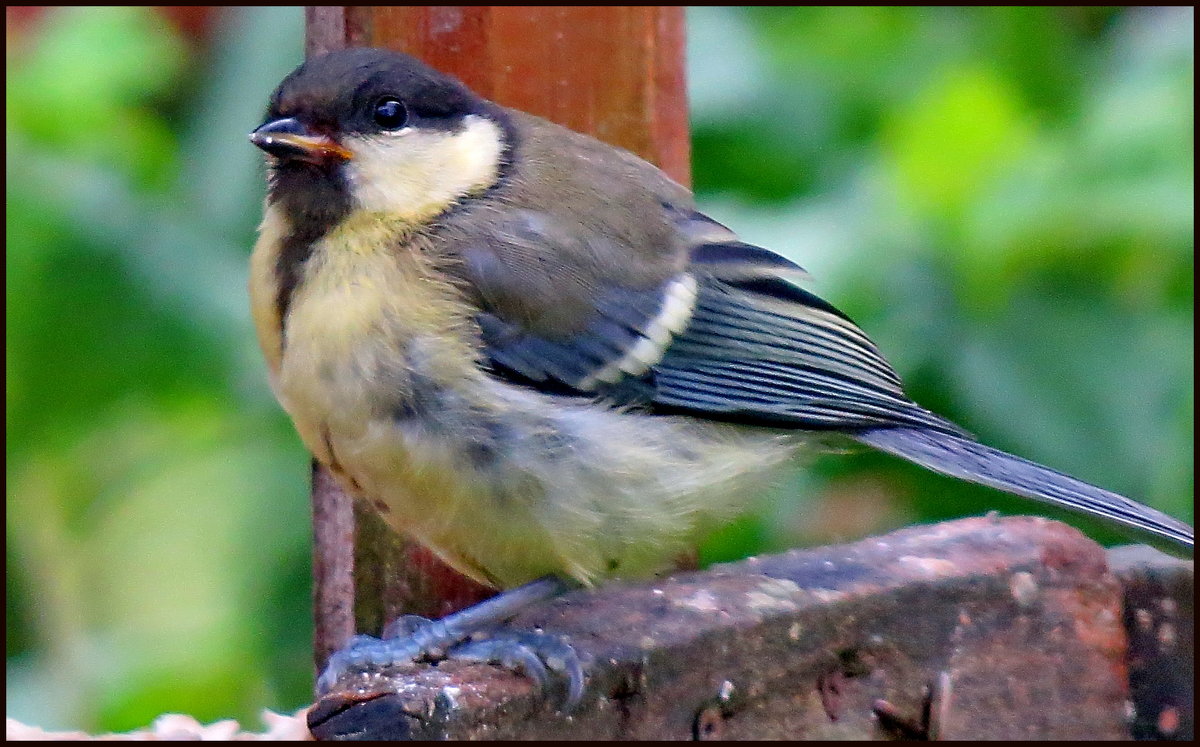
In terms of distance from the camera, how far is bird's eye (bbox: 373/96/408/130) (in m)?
1.71

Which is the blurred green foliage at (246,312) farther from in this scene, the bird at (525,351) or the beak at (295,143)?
the beak at (295,143)

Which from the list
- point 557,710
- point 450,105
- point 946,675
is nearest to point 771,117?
point 450,105

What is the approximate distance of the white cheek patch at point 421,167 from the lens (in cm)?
172

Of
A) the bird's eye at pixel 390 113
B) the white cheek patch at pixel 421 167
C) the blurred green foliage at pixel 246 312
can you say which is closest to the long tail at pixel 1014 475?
the blurred green foliage at pixel 246 312

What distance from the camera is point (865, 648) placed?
159cm

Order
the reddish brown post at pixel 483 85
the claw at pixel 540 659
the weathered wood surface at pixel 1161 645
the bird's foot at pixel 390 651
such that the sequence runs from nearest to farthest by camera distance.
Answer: the claw at pixel 540 659 < the bird's foot at pixel 390 651 < the weathered wood surface at pixel 1161 645 < the reddish brown post at pixel 483 85

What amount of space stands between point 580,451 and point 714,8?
115cm

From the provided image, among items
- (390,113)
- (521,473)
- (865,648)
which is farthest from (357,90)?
(865,648)

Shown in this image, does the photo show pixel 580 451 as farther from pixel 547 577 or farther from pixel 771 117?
pixel 771 117

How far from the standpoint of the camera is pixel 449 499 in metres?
1.59

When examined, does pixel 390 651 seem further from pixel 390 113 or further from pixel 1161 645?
pixel 1161 645

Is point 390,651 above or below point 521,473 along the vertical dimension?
below

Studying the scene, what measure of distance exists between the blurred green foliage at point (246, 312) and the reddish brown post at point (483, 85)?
0.24 meters

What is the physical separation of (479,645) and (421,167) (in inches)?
22.1
